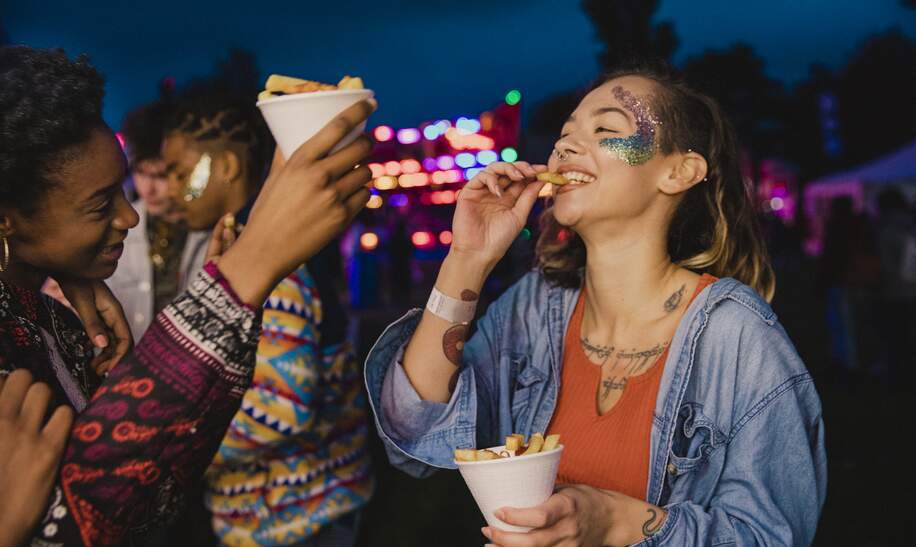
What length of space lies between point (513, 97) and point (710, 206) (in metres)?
13.8

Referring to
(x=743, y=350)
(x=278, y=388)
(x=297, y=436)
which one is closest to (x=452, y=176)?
(x=297, y=436)

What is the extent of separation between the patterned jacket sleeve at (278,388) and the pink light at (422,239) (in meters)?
24.0

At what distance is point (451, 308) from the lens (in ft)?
8.27

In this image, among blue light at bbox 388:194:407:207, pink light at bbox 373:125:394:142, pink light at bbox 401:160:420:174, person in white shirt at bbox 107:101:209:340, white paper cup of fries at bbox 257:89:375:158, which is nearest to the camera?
white paper cup of fries at bbox 257:89:375:158

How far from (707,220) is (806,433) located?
986 mm

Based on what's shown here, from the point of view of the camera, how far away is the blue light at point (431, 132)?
2577cm

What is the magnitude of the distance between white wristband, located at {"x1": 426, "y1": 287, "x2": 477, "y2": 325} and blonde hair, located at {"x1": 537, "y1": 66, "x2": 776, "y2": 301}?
617mm

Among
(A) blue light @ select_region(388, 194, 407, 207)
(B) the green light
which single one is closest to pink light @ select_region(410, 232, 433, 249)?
(A) blue light @ select_region(388, 194, 407, 207)

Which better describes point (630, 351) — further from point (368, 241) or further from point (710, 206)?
point (368, 241)

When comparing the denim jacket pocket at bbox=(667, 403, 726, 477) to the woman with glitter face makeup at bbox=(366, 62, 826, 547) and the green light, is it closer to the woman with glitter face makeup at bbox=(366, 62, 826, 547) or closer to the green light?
the woman with glitter face makeup at bbox=(366, 62, 826, 547)

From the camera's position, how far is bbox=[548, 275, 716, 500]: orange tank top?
8.02 ft

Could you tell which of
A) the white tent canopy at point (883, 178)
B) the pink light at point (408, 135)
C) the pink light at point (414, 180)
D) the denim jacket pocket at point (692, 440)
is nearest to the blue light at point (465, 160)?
the pink light at point (414, 180)

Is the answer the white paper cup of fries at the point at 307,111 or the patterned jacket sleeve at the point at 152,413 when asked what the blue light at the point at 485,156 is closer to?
the white paper cup of fries at the point at 307,111

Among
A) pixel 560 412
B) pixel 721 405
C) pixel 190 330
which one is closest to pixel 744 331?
pixel 721 405
